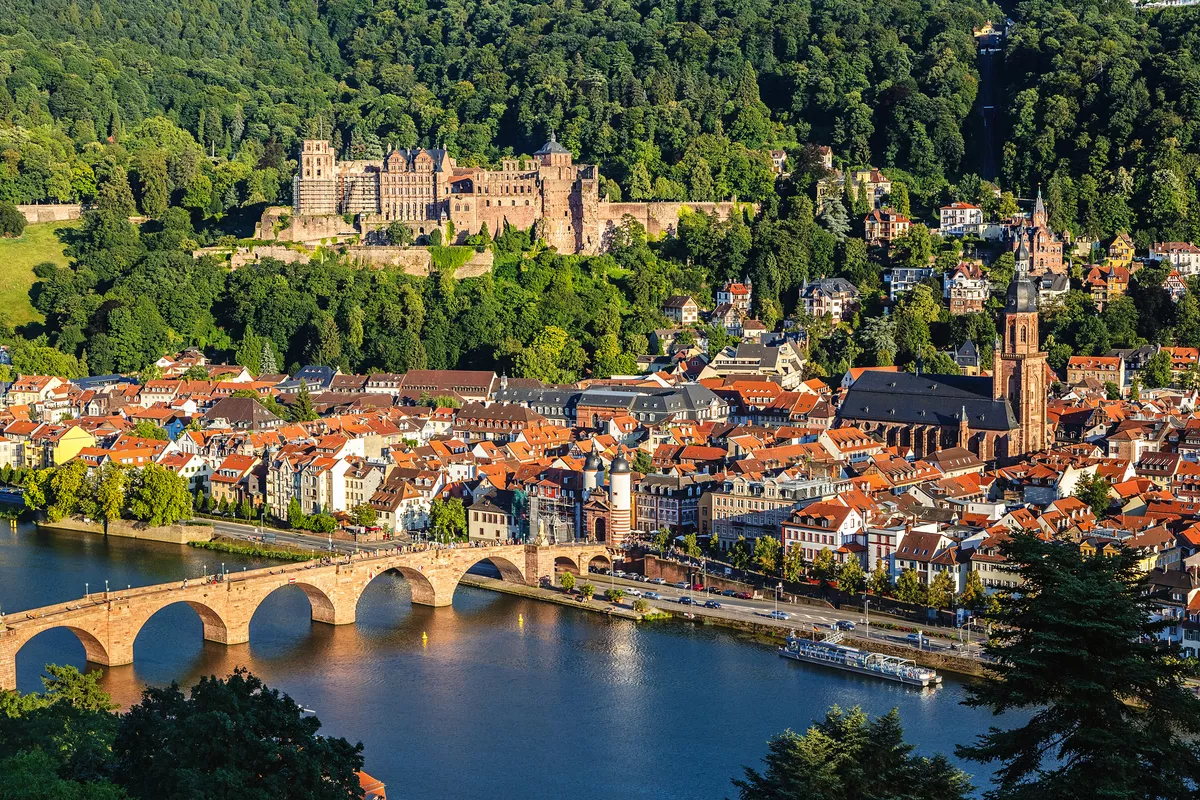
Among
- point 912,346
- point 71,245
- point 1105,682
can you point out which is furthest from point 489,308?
point 1105,682

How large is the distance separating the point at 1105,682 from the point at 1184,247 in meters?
54.3

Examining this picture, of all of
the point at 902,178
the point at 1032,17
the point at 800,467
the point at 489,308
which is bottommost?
the point at 800,467

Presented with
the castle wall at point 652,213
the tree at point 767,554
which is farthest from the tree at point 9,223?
the tree at point 767,554

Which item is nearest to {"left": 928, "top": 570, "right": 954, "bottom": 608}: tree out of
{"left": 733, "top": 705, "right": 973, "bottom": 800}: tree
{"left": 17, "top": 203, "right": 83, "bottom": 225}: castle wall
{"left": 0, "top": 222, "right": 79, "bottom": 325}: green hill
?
{"left": 733, "top": 705, "right": 973, "bottom": 800}: tree

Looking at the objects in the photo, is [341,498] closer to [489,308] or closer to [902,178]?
[489,308]

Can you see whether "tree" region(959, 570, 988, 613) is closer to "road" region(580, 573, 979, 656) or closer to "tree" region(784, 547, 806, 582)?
"road" region(580, 573, 979, 656)

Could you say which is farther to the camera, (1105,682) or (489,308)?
(489,308)

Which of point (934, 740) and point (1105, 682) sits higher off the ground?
point (1105, 682)

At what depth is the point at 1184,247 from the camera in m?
63.3

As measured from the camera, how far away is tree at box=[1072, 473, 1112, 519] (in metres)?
39.4

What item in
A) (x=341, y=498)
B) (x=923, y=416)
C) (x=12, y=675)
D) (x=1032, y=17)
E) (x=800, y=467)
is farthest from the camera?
(x=1032, y=17)

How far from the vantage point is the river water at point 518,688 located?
85.1ft

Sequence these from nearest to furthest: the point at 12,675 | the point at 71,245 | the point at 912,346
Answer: the point at 12,675, the point at 912,346, the point at 71,245

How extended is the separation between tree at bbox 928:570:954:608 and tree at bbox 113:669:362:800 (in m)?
17.9
